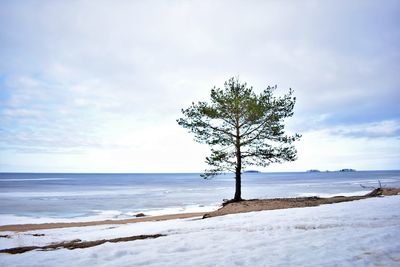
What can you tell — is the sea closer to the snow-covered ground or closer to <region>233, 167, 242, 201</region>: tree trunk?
<region>233, 167, 242, 201</region>: tree trunk

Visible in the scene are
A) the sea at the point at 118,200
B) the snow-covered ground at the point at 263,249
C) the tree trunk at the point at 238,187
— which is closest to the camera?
the snow-covered ground at the point at 263,249

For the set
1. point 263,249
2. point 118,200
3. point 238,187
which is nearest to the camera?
point 263,249

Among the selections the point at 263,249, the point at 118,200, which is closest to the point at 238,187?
the point at 263,249

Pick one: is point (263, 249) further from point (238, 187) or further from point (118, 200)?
point (118, 200)

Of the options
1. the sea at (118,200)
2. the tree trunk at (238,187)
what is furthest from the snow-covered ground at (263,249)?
the sea at (118,200)

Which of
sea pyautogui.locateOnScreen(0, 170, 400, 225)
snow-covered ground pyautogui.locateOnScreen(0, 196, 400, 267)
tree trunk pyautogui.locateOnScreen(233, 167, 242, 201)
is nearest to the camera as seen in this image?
snow-covered ground pyautogui.locateOnScreen(0, 196, 400, 267)

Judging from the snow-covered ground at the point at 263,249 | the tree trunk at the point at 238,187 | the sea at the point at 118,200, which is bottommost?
the sea at the point at 118,200

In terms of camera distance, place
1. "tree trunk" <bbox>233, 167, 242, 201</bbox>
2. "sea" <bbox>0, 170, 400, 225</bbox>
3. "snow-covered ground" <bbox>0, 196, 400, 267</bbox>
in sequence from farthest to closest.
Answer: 1. "sea" <bbox>0, 170, 400, 225</bbox>
2. "tree trunk" <bbox>233, 167, 242, 201</bbox>
3. "snow-covered ground" <bbox>0, 196, 400, 267</bbox>

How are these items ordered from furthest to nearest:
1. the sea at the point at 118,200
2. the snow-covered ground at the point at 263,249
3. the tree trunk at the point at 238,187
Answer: the sea at the point at 118,200, the tree trunk at the point at 238,187, the snow-covered ground at the point at 263,249

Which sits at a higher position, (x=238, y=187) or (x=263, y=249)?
(x=238, y=187)

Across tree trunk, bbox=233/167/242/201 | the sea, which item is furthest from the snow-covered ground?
the sea

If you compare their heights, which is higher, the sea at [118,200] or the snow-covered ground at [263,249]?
the snow-covered ground at [263,249]

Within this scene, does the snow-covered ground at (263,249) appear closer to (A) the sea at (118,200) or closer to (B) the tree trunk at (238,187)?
(B) the tree trunk at (238,187)

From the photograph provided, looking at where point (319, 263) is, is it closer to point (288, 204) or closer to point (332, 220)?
point (332, 220)
